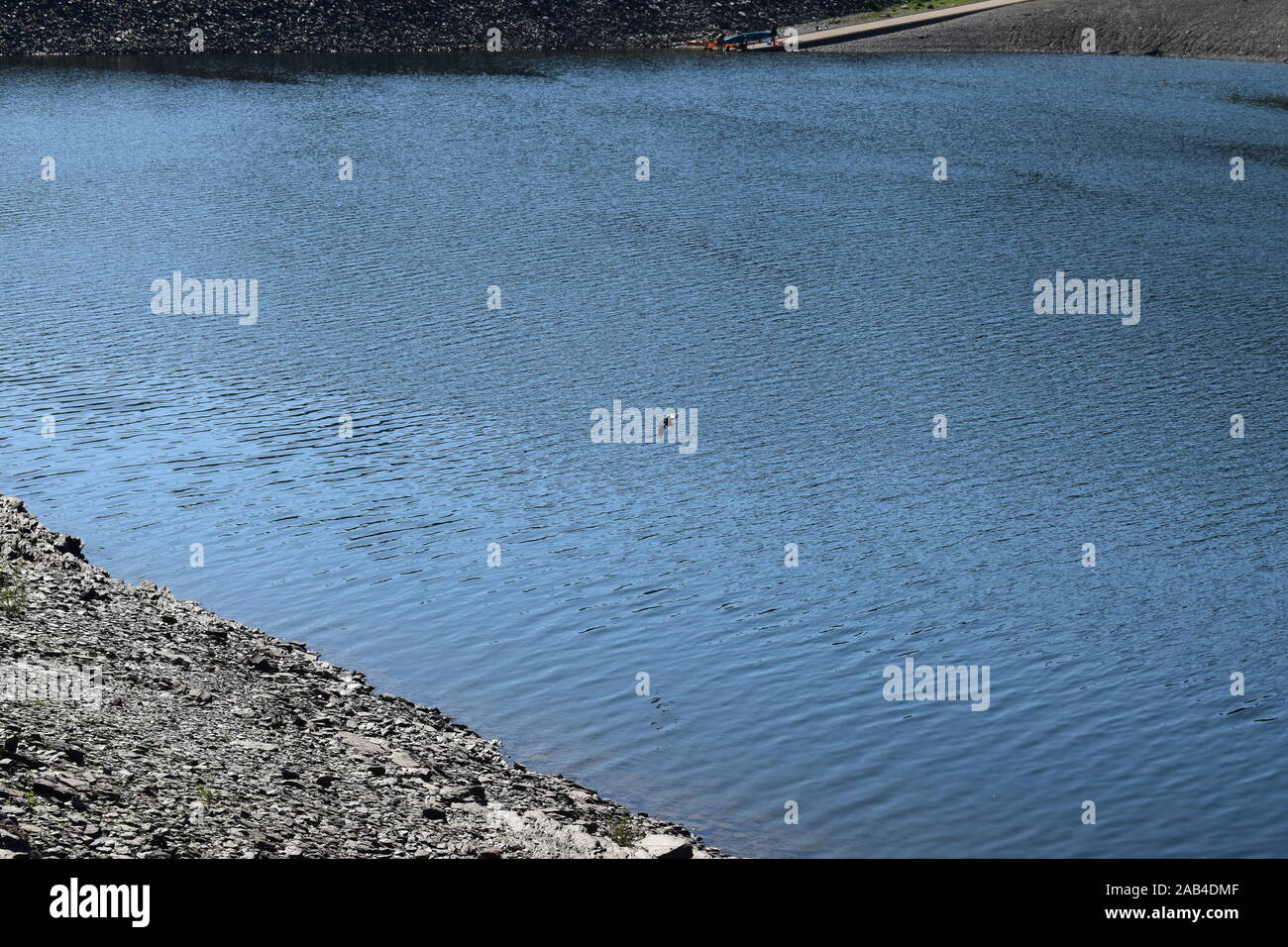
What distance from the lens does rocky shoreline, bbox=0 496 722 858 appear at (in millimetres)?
17141

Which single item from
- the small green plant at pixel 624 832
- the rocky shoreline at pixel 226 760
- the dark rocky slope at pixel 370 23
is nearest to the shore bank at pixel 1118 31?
the dark rocky slope at pixel 370 23

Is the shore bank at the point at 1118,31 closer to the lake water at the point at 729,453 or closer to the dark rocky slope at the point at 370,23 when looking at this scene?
the dark rocky slope at the point at 370,23

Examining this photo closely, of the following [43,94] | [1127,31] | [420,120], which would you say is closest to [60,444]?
[420,120]

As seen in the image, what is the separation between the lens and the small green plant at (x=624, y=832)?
19.2 meters

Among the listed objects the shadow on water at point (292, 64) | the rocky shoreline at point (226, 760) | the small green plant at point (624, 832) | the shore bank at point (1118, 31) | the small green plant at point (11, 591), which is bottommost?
the small green plant at point (624, 832)

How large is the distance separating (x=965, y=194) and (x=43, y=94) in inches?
2291

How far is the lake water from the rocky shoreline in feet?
5.20

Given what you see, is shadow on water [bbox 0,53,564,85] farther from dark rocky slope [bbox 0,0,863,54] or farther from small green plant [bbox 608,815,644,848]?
small green plant [bbox 608,815,644,848]

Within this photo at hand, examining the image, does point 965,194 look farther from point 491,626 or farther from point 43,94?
point 43,94

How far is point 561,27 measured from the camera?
126 metres

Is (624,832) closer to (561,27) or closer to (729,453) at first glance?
(729,453)

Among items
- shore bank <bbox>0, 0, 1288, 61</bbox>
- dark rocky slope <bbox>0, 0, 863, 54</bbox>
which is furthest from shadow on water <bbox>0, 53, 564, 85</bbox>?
dark rocky slope <bbox>0, 0, 863, 54</bbox>

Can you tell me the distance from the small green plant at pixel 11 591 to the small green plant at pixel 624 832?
10.2 meters

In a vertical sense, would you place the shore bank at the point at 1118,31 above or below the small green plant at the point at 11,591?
above
